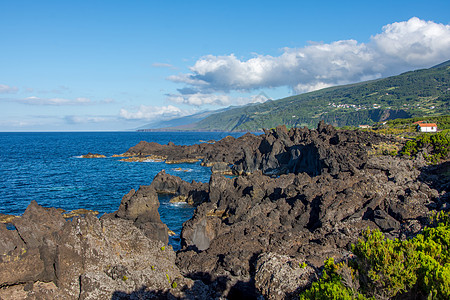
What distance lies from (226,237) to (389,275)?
1437 cm

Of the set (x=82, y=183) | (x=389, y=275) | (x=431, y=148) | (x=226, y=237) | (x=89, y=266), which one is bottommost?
(x=82, y=183)

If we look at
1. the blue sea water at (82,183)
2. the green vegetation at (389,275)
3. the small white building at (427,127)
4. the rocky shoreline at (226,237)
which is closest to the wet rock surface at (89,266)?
the rocky shoreline at (226,237)

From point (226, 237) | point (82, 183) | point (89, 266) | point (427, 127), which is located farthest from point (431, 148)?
point (82, 183)

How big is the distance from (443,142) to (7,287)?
57530mm

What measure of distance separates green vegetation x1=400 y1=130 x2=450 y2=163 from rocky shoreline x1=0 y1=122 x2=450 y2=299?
10.8 ft

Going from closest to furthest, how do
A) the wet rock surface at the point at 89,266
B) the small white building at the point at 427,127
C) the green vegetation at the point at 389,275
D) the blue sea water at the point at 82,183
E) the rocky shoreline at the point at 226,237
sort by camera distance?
the green vegetation at the point at 389,275
the wet rock surface at the point at 89,266
the rocky shoreline at the point at 226,237
the blue sea water at the point at 82,183
the small white building at the point at 427,127

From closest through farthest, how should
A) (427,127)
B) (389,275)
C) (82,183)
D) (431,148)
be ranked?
1. (389,275)
2. (431,148)
3. (82,183)
4. (427,127)

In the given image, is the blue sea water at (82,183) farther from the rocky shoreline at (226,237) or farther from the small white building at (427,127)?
the small white building at (427,127)

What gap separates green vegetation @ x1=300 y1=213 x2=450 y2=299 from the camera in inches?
495

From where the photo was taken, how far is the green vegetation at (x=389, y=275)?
12570 mm

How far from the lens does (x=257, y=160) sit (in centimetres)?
8081

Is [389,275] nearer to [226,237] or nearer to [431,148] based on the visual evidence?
[226,237]

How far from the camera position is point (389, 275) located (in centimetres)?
1367

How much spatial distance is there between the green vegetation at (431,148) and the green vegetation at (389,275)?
41.0 m
